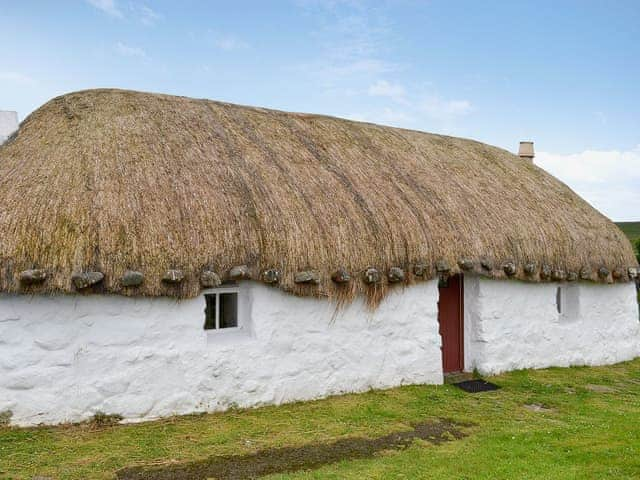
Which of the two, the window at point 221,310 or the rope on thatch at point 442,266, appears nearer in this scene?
the window at point 221,310

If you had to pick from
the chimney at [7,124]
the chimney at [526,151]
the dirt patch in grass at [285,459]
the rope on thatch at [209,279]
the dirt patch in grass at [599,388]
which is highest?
the chimney at [526,151]

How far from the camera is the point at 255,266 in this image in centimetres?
865

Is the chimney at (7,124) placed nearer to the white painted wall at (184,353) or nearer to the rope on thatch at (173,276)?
the white painted wall at (184,353)

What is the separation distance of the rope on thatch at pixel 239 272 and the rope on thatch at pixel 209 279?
238 mm

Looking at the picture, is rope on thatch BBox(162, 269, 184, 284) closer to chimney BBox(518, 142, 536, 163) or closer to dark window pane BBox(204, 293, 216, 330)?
dark window pane BBox(204, 293, 216, 330)

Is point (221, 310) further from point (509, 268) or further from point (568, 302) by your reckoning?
point (568, 302)

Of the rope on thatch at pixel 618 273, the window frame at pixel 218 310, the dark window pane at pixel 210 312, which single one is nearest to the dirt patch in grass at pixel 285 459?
the window frame at pixel 218 310

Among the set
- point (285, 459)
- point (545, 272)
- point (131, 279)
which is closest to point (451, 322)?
point (545, 272)

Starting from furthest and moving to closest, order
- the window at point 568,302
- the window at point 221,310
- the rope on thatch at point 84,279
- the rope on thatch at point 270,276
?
the window at point 568,302
the window at point 221,310
the rope on thatch at point 270,276
the rope on thatch at point 84,279

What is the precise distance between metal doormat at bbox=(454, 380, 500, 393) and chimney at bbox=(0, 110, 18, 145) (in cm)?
956

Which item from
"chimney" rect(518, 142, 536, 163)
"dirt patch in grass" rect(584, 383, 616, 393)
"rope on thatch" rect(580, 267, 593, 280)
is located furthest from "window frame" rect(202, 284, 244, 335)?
"chimney" rect(518, 142, 536, 163)

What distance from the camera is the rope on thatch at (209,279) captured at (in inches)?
321

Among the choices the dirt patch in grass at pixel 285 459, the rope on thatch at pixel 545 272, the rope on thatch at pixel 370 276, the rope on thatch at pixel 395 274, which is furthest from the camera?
the rope on thatch at pixel 545 272

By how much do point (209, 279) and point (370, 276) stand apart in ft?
9.24
